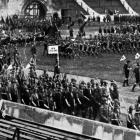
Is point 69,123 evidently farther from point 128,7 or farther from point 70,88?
→ point 128,7

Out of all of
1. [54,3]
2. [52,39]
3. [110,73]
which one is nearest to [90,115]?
[110,73]

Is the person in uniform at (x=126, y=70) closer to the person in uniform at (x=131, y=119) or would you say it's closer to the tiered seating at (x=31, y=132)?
the tiered seating at (x=31, y=132)

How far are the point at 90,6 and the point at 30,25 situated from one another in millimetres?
15827

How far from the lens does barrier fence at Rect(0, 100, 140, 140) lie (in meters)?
→ 20.0

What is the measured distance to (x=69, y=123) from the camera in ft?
72.0

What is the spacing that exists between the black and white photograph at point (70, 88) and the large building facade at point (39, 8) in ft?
35.7

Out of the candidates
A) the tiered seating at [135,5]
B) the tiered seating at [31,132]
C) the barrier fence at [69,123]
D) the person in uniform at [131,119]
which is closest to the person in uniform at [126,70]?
the barrier fence at [69,123]

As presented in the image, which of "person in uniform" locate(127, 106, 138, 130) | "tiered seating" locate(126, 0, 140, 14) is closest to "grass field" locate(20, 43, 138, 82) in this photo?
"person in uniform" locate(127, 106, 138, 130)

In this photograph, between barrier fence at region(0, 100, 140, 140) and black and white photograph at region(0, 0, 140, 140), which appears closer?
barrier fence at region(0, 100, 140, 140)

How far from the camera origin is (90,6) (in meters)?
67.1

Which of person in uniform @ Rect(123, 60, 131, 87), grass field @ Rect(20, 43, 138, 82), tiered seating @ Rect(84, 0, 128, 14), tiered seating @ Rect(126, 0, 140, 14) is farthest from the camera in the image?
tiered seating @ Rect(126, 0, 140, 14)

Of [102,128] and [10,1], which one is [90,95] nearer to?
[102,128]

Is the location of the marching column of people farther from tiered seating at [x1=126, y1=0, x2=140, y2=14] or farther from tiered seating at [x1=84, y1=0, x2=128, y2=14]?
tiered seating at [x1=126, y1=0, x2=140, y2=14]

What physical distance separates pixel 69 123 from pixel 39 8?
45954mm
